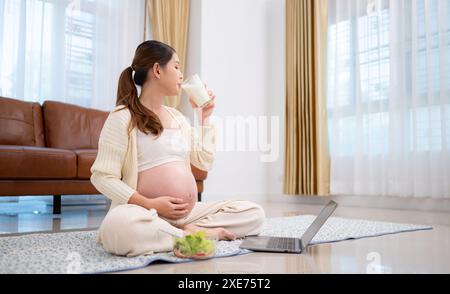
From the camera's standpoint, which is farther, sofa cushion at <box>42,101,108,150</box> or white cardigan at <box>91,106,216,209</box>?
sofa cushion at <box>42,101,108,150</box>

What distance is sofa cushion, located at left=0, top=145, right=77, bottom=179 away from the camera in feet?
8.73

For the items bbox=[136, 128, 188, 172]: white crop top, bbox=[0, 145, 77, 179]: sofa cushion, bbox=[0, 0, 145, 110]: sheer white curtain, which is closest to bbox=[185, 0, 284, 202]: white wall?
bbox=[0, 0, 145, 110]: sheer white curtain

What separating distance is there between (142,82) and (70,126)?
7.24ft

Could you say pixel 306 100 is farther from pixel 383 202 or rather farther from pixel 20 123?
pixel 20 123

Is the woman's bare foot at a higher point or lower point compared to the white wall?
lower

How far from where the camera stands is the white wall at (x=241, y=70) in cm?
470

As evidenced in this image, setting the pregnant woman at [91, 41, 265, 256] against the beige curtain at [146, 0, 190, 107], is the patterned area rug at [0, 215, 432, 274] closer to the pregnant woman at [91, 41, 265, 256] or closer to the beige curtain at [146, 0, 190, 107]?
the pregnant woman at [91, 41, 265, 256]

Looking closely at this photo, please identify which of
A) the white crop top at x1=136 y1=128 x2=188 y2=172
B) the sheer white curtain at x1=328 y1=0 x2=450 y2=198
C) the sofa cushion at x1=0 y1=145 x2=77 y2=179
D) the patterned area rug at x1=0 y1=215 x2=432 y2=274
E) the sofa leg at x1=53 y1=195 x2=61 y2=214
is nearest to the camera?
the patterned area rug at x1=0 y1=215 x2=432 y2=274

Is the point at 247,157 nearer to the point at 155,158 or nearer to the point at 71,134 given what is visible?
the point at 71,134

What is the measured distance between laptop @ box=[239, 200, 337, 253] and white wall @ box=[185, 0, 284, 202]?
2.88m

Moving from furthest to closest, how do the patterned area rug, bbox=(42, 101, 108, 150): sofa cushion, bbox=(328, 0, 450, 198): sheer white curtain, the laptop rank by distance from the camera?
bbox=(42, 101, 108, 150): sofa cushion, bbox=(328, 0, 450, 198): sheer white curtain, the laptop, the patterned area rug
